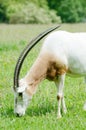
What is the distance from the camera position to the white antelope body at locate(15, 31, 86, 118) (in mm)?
9430

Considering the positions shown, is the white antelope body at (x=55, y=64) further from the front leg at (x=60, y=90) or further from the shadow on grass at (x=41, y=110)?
the shadow on grass at (x=41, y=110)

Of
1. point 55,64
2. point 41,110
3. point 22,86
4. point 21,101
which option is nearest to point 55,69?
point 55,64

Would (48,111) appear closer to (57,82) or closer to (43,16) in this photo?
(57,82)

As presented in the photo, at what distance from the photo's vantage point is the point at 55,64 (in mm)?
9422

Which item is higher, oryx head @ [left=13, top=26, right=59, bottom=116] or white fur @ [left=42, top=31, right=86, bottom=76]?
white fur @ [left=42, top=31, right=86, bottom=76]

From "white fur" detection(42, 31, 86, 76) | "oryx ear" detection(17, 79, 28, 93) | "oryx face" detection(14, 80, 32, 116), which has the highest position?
"white fur" detection(42, 31, 86, 76)

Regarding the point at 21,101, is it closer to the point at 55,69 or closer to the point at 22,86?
the point at 22,86

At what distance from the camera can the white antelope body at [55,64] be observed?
943 cm

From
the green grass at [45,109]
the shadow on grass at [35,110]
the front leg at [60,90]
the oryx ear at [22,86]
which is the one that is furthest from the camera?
the shadow on grass at [35,110]

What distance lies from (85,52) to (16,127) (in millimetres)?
1950

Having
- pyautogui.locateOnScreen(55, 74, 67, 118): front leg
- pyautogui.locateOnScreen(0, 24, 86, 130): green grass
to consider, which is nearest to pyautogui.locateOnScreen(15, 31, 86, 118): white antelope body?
pyautogui.locateOnScreen(55, 74, 67, 118): front leg

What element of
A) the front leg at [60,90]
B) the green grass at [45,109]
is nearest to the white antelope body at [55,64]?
the front leg at [60,90]

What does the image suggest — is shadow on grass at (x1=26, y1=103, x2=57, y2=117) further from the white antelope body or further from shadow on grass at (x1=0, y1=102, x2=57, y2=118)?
the white antelope body

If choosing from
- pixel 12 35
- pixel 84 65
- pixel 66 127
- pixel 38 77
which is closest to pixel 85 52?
pixel 84 65
